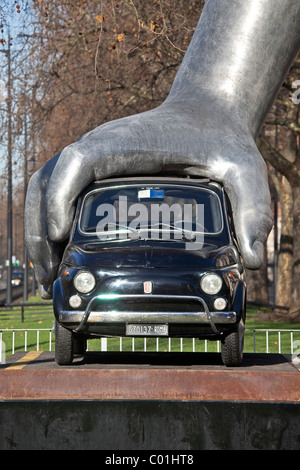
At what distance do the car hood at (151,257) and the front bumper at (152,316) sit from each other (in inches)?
13.0

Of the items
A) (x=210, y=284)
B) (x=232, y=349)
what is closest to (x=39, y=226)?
(x=210, y=284)

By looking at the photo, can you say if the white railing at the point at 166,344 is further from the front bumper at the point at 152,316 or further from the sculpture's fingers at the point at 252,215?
the front bumper at the point at 152,316

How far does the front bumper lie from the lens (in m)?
6.57

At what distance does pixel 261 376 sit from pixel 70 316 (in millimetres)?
1792

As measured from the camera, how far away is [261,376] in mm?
5641

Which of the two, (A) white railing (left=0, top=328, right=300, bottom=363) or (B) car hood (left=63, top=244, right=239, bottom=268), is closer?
(B) car hood (left=63, top=244, right=239, bottom=268)

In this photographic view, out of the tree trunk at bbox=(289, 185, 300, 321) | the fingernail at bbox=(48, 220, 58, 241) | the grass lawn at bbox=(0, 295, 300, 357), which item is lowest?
the grass lawn at bbox=(0, 295, 300, 357)

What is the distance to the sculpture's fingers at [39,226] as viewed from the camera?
7.32 meters

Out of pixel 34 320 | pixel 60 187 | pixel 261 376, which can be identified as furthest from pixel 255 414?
pixel 34 320

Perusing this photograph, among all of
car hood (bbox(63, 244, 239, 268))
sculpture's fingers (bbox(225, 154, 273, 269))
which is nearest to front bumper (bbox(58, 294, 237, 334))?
car hood (bbox(63, 244, 239, 268))

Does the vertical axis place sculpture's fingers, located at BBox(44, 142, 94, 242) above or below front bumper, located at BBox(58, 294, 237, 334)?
above

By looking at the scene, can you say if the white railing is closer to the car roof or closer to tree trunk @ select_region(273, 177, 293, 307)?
the car roof

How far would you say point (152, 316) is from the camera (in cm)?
657

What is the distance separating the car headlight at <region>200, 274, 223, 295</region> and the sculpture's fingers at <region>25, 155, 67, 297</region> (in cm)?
152
